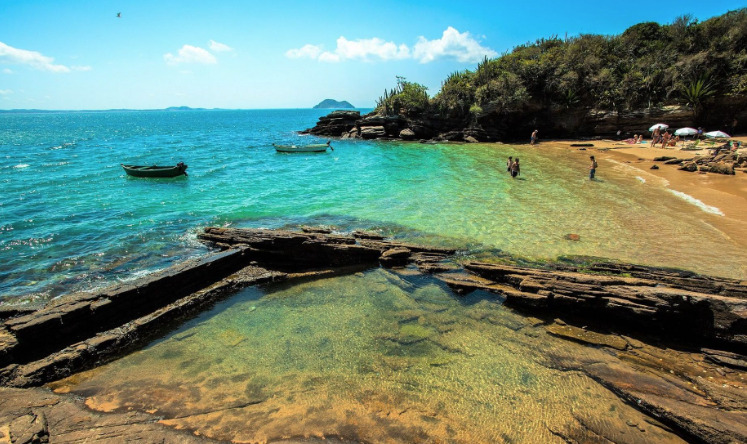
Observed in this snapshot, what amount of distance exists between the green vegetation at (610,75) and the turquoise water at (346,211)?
12603 millimetres

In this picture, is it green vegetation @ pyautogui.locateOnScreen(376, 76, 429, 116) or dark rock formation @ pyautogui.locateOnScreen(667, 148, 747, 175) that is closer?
dark rock formation @ pyautogui.locateOnScreen(667, 148, 747, 175)

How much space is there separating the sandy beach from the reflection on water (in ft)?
40.5

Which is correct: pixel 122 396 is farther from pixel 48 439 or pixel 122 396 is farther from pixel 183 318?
pixel 183 318

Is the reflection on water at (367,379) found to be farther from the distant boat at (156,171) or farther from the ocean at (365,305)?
the distant boat at (156,171)

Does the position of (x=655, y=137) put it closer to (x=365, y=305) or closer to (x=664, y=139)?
(x=664, y=139)

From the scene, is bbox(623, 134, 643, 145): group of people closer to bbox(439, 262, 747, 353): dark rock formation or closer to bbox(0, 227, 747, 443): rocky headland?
bbox(0, 227, 747, 443): rocky headland

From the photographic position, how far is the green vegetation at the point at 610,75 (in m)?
34.9

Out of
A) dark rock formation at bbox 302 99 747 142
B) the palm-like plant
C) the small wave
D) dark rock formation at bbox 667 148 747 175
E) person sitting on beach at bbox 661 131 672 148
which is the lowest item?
the small wave

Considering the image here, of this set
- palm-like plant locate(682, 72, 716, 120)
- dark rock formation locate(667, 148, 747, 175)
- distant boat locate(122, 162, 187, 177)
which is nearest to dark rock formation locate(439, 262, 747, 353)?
dark rock formation locate(667, 148, 747, 175)

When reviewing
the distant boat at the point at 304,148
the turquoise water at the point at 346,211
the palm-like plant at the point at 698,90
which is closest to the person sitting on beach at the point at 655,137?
the palm-like plant at the point at 698,90

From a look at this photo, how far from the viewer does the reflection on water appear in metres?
5.65

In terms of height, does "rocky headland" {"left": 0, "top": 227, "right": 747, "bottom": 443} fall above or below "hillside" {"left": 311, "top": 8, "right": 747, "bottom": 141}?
below

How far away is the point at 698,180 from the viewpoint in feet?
72.8

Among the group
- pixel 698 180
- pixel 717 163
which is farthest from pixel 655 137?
pixel 698 180
